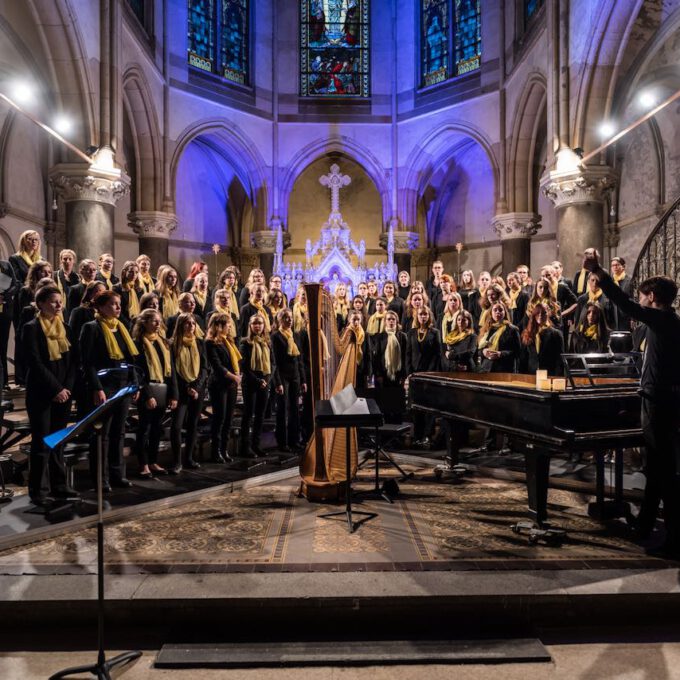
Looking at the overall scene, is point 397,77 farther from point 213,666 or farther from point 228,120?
point 213,666

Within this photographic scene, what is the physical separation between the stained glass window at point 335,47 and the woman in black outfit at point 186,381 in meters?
14.0

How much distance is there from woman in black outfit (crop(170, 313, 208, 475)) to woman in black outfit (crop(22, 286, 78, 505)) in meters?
1.22

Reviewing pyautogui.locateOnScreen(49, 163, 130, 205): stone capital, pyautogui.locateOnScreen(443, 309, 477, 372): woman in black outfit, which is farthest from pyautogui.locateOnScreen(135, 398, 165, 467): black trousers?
pyautogui.locateOnScreen(49, 163, 130, 205): stone capital

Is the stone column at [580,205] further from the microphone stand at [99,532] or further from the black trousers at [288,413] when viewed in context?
the microphone stand at [99,532]

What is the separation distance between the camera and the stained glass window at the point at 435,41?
1700 cm

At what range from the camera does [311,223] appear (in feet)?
67.1

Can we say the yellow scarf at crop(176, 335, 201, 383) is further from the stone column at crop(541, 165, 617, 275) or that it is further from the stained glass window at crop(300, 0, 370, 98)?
the stained glass window at crop(300, 0, 370, 98)

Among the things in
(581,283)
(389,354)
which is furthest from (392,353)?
(581,283)

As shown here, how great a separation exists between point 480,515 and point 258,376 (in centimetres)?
294

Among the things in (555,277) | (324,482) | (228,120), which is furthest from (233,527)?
(228,120)

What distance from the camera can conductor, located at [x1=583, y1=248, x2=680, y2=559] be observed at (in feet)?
12.0

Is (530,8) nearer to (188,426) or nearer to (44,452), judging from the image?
(188,426)

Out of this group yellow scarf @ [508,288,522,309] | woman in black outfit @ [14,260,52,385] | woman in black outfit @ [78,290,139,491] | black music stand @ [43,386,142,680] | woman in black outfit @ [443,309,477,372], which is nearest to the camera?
black music stand @ [43,386,142,680]

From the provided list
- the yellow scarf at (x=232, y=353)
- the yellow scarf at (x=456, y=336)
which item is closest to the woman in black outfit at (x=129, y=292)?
the yellow scarf at (x=232, y=353)
